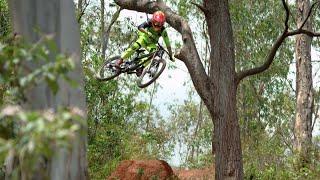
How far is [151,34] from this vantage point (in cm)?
855

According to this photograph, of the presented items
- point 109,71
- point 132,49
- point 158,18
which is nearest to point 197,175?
point 109,71

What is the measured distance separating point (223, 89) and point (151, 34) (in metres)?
1.50

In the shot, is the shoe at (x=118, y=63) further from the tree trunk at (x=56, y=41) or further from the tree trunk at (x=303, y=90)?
the tree trunk at (x=56, y=41)

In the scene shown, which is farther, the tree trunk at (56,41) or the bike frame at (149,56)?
the bike frame at (149,56)

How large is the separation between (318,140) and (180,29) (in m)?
12.5

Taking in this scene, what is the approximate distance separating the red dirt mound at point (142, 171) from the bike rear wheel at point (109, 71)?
5.27ft

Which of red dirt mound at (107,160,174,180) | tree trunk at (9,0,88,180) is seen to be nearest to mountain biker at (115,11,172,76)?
red dirt mound at (107,160,174,180)

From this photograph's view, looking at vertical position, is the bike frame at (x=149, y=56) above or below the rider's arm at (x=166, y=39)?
below

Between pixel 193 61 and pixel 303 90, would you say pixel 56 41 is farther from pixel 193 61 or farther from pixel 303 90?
pixel 303 90

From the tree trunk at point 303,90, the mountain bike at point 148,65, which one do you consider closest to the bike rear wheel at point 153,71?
the mountain bike at point 148,65

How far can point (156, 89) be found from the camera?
1216 inches

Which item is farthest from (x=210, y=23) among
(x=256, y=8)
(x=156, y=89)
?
(x=156, y=89)

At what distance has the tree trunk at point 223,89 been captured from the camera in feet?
25.5

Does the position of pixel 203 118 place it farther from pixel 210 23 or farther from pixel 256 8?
pixel 210 23
